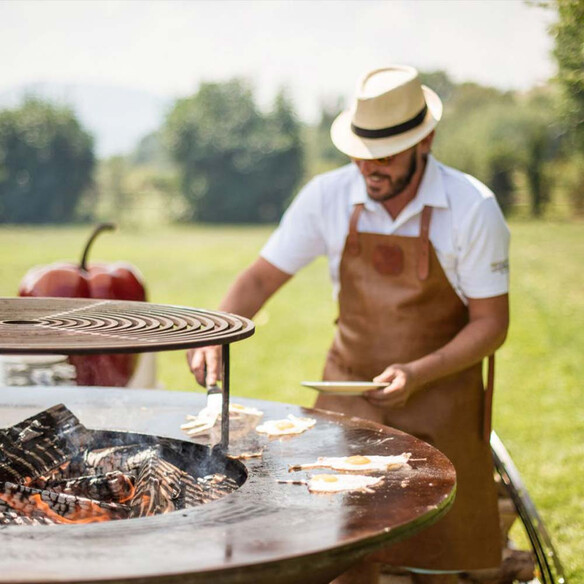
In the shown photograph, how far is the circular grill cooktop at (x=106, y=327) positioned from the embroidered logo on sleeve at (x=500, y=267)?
1.04 metres

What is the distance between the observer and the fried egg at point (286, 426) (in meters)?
2.18

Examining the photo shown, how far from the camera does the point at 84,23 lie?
26156mm

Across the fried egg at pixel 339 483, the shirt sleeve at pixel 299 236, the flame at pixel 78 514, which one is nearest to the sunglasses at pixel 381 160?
the shirt sleeve at pixel 299 236

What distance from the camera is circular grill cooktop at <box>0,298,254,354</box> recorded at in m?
1.61

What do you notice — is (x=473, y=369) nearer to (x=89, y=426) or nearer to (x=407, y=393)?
(x=407, y=393)

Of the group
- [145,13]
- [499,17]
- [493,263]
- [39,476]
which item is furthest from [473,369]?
[145,13]

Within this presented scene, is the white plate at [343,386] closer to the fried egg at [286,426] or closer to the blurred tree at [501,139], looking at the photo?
the fried egg at [286,426]

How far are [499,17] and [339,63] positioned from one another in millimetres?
5776

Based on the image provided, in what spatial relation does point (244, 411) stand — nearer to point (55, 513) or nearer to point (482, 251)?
point (55, 513)

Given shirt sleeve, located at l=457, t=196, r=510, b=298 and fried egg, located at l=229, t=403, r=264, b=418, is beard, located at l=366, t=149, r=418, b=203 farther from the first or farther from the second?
fried egg, located at l=229, t=403, r=264, b=418

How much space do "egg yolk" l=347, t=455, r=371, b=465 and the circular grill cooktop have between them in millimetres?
372

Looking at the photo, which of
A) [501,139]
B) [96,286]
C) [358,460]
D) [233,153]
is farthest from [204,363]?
[233,153]

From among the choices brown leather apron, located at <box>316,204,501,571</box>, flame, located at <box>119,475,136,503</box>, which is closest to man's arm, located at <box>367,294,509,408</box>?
brown leather apron, located at <box>316,204,501,571</box>

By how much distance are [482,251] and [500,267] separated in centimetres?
9
